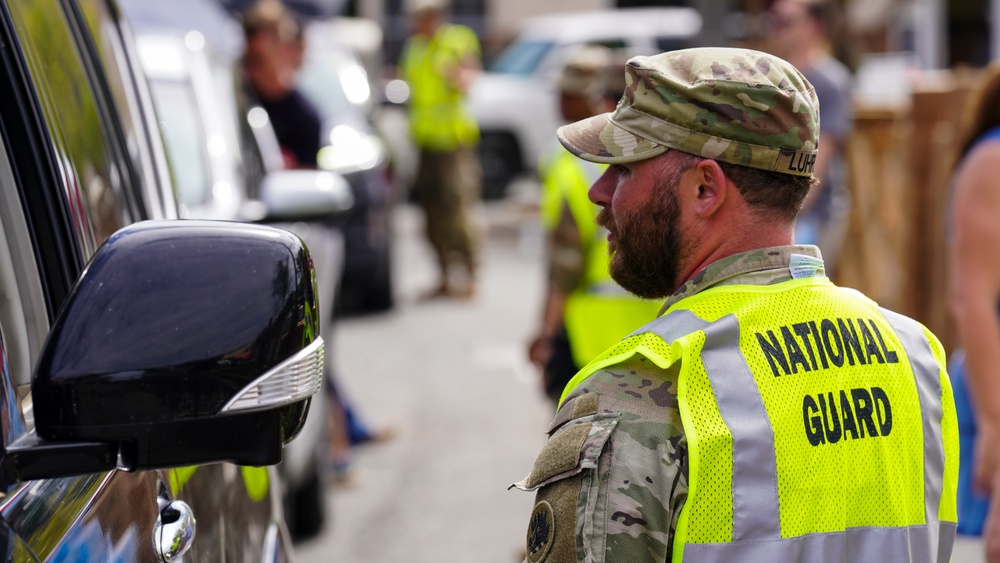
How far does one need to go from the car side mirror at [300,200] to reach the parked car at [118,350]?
6.67 feet

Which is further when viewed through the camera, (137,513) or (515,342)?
(515,342)

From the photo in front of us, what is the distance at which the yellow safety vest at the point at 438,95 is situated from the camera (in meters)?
10.2

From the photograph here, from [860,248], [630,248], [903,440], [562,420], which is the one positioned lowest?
[860,248]

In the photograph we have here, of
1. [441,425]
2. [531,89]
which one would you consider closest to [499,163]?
[531,89]

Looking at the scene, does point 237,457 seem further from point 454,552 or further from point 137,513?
point 454,552

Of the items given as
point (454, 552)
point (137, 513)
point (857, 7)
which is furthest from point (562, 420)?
point (857, 7)

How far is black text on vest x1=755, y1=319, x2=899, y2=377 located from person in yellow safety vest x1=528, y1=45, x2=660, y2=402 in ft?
6.66

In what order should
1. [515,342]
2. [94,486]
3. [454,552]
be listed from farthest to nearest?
[515,342]
[454,552]
[94,486]

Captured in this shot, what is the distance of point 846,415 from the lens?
66.0 inches

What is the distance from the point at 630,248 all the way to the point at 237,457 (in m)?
0.62

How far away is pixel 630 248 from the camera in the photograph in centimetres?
178

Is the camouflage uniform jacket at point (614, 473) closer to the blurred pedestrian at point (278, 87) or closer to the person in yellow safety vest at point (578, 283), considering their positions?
the person in yellow safety vest at point (578, 283)

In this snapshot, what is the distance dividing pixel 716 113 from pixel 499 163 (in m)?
14.8

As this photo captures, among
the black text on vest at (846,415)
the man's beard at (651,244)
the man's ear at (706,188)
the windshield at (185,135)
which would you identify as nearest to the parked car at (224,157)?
the windshield at (185,135)
